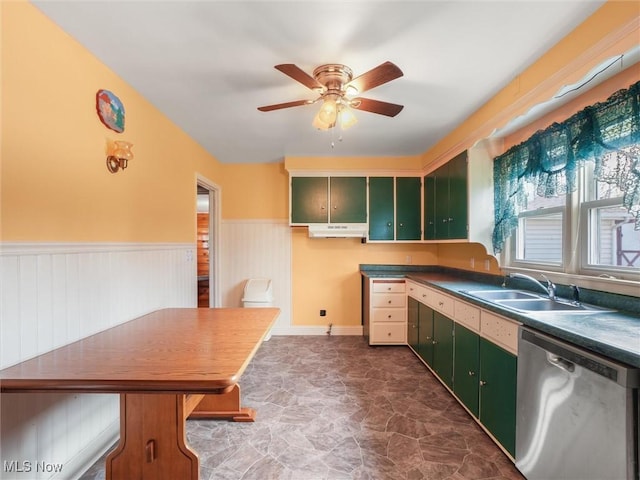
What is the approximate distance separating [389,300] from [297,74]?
9.08 ft

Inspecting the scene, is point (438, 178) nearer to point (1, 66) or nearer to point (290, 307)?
point (290, 307)

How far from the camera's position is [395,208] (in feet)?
12.6

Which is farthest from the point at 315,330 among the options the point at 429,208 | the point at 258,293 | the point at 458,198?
the point at 458,198

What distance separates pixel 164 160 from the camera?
102 inches

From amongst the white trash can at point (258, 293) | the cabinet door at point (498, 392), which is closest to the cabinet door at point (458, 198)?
the cabinet door at point (498, 392)

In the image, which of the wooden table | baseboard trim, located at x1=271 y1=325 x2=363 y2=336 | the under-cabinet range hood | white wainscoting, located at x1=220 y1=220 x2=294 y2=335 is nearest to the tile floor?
the wooden table

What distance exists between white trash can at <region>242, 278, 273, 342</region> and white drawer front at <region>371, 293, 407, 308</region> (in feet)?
4.75

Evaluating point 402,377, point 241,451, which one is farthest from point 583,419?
point 241,451

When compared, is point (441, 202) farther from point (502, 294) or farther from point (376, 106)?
point (376, 106)

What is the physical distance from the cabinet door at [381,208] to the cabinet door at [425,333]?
1.12m

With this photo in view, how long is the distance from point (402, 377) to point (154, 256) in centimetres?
263

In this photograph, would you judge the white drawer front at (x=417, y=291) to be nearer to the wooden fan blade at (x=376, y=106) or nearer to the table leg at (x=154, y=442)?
the wooden fan blade at (x=376, y=106)

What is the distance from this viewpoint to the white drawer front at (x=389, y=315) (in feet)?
11.5

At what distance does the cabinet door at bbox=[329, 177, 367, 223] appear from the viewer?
3.82 m
